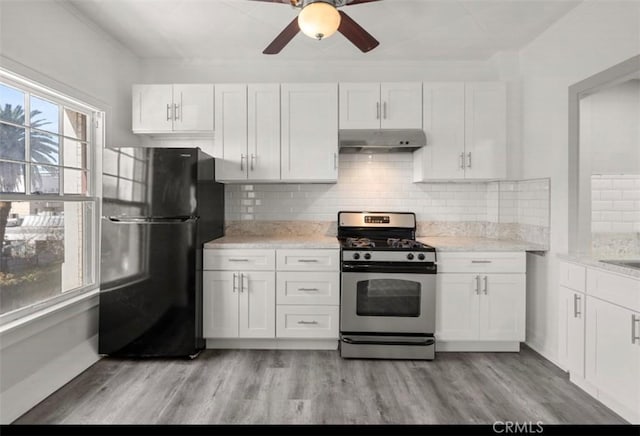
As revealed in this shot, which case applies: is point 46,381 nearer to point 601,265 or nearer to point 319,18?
point 319,18

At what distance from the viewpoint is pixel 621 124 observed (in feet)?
8.52

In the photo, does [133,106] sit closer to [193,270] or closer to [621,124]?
[193,270]

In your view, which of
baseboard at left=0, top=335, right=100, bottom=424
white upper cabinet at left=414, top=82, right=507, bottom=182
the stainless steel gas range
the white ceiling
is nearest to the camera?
baseboard at left=0, top=335, right=100, bottom=424

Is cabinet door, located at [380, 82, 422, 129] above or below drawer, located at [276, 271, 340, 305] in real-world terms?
above

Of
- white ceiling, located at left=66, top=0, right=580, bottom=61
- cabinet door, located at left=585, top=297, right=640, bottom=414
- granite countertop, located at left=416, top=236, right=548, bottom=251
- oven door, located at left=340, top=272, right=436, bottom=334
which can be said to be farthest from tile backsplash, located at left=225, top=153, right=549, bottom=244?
cabinet door, located at left=585, top=297, right=640, bottom=414

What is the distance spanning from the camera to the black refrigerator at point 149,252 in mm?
2686

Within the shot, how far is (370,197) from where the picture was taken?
353cm

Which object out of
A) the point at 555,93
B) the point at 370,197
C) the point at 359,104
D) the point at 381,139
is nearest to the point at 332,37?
the point at 359,104

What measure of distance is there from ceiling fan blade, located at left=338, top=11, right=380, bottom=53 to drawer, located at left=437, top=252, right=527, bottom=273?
1690 millimetres

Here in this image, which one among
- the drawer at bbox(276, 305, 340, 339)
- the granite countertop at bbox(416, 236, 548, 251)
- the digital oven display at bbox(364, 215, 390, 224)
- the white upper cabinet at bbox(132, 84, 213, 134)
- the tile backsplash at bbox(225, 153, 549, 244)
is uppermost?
the white upper cabinet at bbox(132, 84, 213, 134)

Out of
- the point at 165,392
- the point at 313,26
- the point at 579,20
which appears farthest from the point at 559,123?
the point at 165,392

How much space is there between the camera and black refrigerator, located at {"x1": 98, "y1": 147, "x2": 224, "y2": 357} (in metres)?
2.69

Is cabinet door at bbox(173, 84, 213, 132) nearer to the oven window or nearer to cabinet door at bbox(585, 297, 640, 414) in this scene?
the oven window

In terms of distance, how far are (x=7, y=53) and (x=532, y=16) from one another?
3.54 meters
